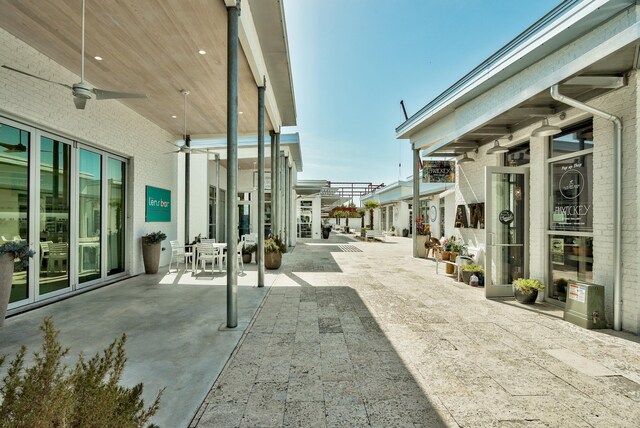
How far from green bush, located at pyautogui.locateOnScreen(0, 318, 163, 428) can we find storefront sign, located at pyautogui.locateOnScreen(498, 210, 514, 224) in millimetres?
6098

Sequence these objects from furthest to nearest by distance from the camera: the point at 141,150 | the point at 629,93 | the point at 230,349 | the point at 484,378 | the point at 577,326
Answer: the point at 141,150 → the point at 577,326 → the point at 629,93 → the point at 230,349 → the point at 484,378

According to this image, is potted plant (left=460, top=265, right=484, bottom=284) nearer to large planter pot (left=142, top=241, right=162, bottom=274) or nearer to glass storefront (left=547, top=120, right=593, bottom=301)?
glass storefront (left=547, top=120, right=593, bottom=301)

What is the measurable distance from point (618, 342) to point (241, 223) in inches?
541

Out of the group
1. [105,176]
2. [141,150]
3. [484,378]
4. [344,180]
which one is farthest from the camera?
[344,180]

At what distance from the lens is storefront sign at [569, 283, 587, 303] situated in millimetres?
4082

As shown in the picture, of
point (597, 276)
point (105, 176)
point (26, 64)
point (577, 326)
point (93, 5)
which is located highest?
point (93, 5)

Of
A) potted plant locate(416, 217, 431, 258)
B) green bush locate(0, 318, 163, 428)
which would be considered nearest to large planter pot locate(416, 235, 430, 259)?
potted plant locate(416, 217, 431, 258)

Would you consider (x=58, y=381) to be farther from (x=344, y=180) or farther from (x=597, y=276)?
(x=344, y=180)

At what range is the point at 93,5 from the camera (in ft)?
12.6

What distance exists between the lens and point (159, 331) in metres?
3.80

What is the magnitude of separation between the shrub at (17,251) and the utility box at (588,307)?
728 centimetres

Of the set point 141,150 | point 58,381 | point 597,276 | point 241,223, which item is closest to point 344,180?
point 241,223

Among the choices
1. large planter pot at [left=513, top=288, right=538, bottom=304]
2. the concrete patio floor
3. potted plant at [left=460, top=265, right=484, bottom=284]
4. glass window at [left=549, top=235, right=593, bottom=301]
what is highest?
glass window at [left=549, top=235, right=593, bottom=301]

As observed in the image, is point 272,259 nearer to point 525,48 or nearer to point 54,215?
point 54,215
